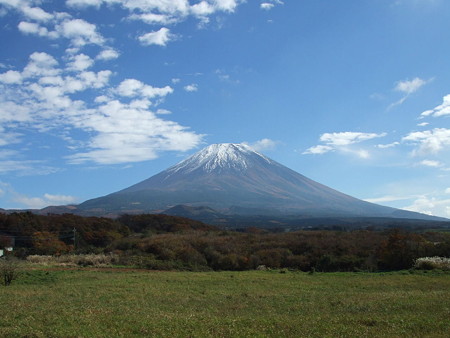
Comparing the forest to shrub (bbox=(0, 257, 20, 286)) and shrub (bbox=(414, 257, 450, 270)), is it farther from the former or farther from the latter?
shrub (bbox=(0, 257, 20, 286))

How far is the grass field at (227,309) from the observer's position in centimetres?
812

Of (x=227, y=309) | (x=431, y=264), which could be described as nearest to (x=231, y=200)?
(x=431, y=264)

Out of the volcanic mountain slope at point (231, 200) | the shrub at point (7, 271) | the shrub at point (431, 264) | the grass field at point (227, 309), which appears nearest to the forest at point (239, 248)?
the shrub at point (431, 264)

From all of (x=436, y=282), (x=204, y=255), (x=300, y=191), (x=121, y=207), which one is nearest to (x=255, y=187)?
(x=300, y=191)

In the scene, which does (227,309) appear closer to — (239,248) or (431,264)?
(431,264)

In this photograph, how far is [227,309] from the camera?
12.1 metres

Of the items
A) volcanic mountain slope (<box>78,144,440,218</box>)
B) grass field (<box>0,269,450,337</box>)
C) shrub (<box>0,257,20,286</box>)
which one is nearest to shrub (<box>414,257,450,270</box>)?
grass field (<box>0,269,450,337</box>)

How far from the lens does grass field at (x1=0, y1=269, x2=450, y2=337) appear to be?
8.12 metres

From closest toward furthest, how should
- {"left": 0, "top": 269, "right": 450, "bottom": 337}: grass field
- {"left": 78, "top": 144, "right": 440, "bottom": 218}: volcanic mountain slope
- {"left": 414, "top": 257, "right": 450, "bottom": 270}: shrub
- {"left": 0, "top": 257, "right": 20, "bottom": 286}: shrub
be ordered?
{"left": 0, "top": 269, "right": 450, "bottom": 337}: grass field
{"left": 0, "top": 257, "right": 20, "bottom": 286}: shrub
{"left": 414, "top": 257, "right": 450, "bottom": 270}: shrub
{"left": 78, "top": 144, "right": 440, "bottom": 218}: volcanic mountain slope

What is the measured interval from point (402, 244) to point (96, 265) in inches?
905

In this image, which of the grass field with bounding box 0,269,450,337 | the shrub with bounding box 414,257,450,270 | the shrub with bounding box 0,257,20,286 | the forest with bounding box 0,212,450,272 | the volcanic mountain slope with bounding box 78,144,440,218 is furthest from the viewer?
the volcanic mountain slope with bounding box 78,144,440,218

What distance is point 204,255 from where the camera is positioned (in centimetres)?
3694

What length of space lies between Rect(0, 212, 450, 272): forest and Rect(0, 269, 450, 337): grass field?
9.15 meters

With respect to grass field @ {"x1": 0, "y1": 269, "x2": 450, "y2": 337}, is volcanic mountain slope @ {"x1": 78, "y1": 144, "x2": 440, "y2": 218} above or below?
above
